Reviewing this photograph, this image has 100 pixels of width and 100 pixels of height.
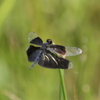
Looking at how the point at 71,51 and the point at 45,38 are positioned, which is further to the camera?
the point at 45,38

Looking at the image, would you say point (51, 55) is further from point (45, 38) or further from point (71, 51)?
point (45, 38)

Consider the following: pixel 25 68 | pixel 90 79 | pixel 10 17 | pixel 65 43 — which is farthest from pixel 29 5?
pixel 90 79

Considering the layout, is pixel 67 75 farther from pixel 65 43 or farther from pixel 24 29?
pixel 24 29

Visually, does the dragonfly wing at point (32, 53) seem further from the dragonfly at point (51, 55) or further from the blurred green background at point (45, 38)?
the blurred green background at point (45, 38)

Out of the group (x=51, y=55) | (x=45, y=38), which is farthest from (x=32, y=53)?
(x=45, y=38)

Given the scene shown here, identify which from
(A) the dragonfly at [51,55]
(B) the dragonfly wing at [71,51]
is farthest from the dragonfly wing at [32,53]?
(B) the dragonfly wing at [71,51]

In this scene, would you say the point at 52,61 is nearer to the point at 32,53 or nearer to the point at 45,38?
the point at 32,53

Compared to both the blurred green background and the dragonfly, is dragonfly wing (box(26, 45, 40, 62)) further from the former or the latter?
the blurred green background
